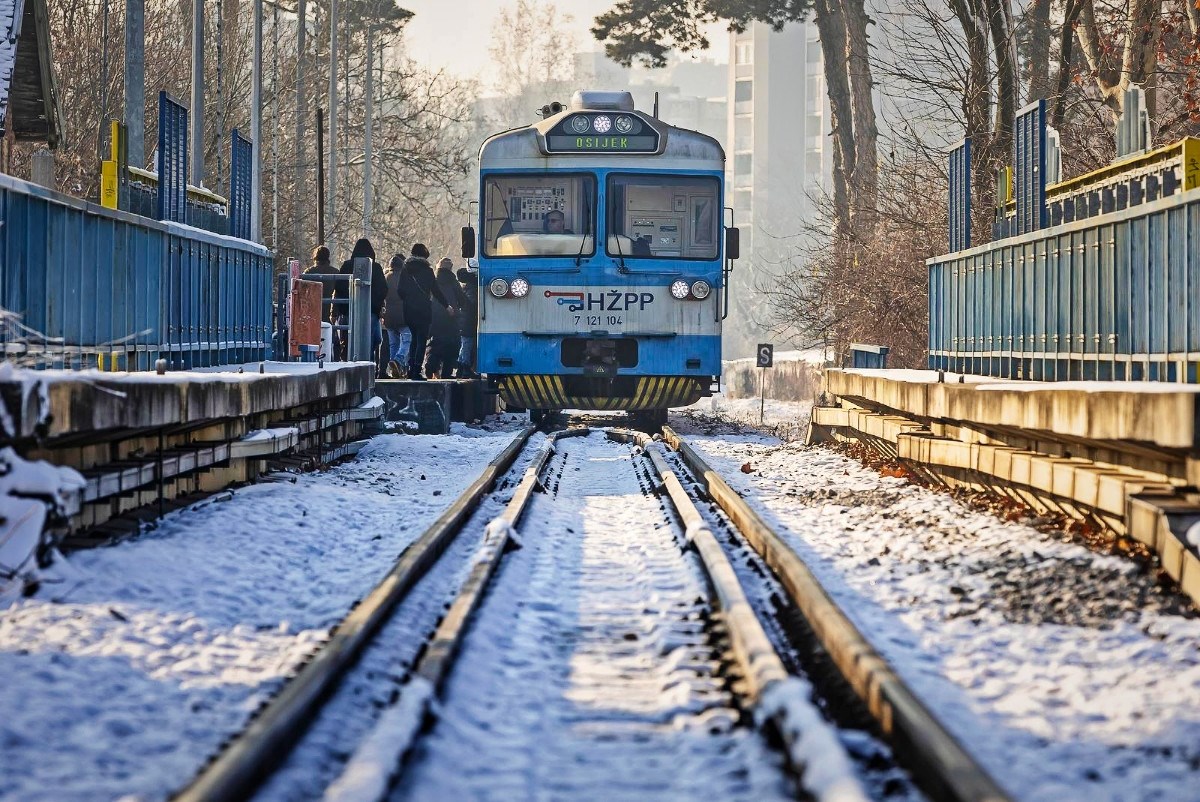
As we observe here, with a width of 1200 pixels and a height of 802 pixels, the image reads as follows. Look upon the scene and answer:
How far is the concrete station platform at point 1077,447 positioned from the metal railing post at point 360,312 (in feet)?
21.4

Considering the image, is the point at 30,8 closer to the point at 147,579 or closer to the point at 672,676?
the point at 147,579

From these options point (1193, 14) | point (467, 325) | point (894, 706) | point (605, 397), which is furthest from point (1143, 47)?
point (894, 706)

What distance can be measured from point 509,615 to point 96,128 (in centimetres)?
2742

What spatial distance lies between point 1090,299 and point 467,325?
1596 cm

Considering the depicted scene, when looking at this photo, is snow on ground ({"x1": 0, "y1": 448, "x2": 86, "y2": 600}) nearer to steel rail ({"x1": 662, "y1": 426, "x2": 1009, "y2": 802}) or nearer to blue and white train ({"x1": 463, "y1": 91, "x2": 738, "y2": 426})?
steel rail ({"x1": 662, "y1": 426, "x2": 1009, "y2": 802})

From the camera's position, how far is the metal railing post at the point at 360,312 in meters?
18.9

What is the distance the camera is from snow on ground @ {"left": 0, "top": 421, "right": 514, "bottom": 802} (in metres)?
4.79

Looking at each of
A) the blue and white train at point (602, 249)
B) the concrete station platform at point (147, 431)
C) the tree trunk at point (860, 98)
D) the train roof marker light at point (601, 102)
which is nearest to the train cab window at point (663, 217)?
the blue and white train at point (602, 249)

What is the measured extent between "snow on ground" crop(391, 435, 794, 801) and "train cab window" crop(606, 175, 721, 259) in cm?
995

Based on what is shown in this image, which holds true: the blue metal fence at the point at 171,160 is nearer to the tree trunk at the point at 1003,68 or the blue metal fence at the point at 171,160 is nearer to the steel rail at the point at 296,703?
the steel rail at the point at 296,703

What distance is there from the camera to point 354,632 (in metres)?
6.14

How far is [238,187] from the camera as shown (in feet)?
58.9

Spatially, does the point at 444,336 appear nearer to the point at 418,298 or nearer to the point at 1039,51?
the point at 418,298

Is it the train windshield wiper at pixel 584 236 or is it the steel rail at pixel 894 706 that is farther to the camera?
the train windshield wiper at pixel 584 236
